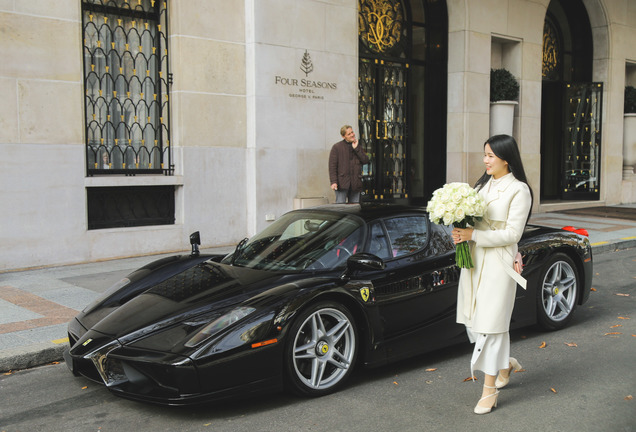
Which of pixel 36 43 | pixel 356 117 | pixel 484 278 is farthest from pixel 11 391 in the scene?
pixel 356 117

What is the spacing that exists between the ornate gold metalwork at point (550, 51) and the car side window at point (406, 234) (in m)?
15.1

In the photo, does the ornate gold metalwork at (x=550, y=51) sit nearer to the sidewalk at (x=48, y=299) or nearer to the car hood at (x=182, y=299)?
the sidewalk at (x=48, y=299)

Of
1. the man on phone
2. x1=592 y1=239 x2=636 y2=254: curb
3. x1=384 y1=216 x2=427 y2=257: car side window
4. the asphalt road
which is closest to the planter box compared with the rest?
x1=592 y1=239 x2=636 y2=254: curb

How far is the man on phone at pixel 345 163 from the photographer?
12.0 m

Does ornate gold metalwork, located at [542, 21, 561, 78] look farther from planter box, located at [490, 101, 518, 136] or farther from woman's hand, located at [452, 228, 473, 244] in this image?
woman's hand, located at [452, 228, 473, 244]

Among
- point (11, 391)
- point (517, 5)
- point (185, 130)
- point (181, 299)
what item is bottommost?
point (11, 391)

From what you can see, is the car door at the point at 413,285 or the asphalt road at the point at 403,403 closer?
the asphalt road at the point at 403,403

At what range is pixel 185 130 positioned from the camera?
11.2 meters

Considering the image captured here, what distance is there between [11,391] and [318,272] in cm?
246

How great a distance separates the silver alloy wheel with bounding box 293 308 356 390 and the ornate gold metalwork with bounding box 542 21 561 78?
16332 millimetres

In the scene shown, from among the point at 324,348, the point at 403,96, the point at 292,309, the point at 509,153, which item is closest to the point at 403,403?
the point at 324,348

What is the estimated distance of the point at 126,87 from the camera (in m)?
11.0

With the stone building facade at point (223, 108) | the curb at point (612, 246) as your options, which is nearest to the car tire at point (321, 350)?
the stone building facade at point (223, 108)

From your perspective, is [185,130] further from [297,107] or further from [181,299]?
[181,299]
